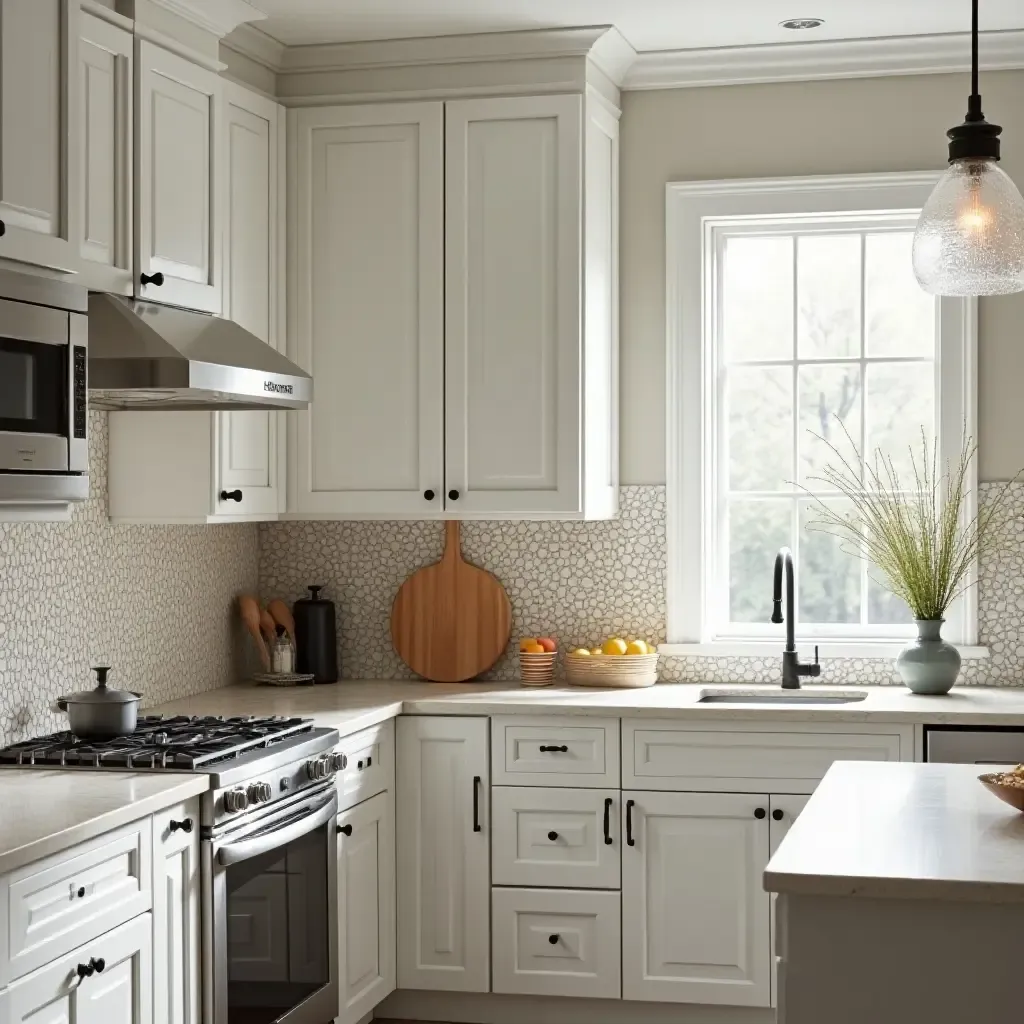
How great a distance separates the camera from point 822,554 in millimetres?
4574

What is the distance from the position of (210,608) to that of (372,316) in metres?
0.98

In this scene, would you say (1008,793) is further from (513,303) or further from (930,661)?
(513,303)

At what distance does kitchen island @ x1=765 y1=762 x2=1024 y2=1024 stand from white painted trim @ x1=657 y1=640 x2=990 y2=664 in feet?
6.90

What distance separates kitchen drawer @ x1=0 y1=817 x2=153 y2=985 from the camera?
2404mm

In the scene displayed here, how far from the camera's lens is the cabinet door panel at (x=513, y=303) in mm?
4203

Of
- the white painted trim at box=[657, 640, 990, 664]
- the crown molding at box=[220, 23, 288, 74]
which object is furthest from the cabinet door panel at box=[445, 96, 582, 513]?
the white painted trim at box=[657, 640, 990, 664]

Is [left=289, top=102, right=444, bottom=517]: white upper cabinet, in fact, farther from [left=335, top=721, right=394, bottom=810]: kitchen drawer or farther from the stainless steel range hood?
[left=335, top=721, right=394, bottom=810]: kitchen drawer

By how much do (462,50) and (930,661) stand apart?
2122 mm

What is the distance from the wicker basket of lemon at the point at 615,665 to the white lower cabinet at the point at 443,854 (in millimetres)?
417

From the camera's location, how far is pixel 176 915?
2.94m

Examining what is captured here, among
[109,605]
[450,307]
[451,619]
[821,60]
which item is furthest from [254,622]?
[821,60]

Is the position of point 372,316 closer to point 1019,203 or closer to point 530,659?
point 530,659

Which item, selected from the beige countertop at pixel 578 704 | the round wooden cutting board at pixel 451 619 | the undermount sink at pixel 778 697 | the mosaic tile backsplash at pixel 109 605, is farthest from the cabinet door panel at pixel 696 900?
the mosaic tile backsplash at pixel 109 605

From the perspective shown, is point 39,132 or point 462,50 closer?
point 39,132
